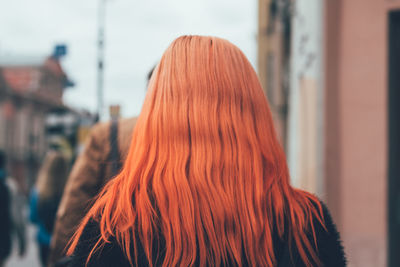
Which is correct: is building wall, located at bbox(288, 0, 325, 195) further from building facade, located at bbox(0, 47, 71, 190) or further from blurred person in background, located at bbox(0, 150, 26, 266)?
building facade, located at bbox(0, 47, 71, 190)

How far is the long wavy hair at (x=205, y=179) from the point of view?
1.60 metres

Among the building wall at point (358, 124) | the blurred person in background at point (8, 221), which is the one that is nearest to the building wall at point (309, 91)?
the building wall at point (358, 124)

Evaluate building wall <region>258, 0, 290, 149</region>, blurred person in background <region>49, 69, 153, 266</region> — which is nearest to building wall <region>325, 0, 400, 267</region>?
blurred person in background <region>49, 69, 153, 266</region>

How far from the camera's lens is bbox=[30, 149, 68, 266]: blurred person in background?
5.68m

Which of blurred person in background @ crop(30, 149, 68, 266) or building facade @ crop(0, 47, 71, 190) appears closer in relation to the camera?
blurred person in background @ crop(30, 149, 68, 266)

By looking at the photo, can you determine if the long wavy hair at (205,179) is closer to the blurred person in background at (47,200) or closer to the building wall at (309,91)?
the blurred person in background at (47,200)

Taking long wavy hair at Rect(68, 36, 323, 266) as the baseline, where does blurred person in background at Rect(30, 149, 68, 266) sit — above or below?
below

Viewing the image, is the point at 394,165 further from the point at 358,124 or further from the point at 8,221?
the point at 8,221

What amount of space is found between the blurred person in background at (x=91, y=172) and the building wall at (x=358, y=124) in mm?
3327

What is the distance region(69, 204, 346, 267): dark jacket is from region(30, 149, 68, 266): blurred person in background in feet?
13.8

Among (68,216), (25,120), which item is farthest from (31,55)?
(68,216)

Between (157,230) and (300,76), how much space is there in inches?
285

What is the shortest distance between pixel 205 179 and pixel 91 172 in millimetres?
1715

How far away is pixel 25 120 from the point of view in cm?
4722
